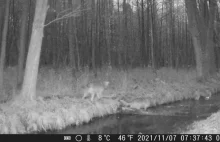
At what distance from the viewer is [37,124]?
855cm

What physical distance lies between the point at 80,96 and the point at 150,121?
3922mm

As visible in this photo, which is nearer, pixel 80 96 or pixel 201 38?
pixel 80 96

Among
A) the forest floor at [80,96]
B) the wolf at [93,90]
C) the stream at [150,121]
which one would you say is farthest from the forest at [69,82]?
the stream at [150,121]

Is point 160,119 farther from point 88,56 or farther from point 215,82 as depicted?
point 88,56

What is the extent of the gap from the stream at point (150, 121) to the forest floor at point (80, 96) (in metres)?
A: 0.48

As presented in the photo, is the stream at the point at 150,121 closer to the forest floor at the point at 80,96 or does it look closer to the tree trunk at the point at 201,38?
the forest floor at the point at 80,96

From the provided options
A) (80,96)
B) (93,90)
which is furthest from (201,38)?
(80,96)

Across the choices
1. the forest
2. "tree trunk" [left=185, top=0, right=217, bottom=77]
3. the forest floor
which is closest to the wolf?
the forest

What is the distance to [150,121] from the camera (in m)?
10.5

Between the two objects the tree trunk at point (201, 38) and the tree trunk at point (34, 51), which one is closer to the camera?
the tree trunk at point (34, 51)

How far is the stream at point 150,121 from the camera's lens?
29.8 feet

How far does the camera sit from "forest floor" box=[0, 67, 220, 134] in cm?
859

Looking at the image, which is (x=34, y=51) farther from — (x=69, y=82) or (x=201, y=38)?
(x=201, y=38)

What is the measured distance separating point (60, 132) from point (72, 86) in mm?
4858
